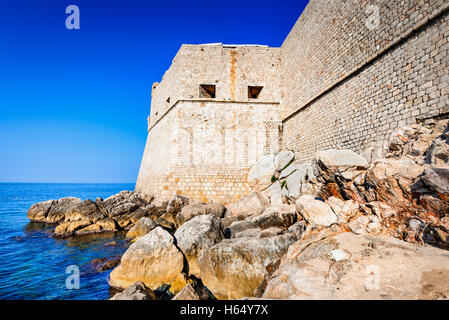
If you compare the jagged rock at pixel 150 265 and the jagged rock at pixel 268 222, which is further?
the jagged rock at pixel 268 222

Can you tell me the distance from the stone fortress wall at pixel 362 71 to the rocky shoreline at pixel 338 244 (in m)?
1.10

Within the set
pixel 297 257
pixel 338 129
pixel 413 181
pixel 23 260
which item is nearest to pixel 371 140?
pixel 338 129

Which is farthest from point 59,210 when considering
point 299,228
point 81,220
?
point 299,228

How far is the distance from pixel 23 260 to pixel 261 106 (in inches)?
495

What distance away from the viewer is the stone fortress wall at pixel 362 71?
19.1ft

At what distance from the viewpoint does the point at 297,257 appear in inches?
173

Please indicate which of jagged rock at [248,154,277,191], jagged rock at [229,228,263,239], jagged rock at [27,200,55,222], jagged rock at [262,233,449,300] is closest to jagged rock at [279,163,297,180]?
jagged rock at [248,154,277,191]

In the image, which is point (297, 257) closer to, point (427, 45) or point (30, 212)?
point (427, 45)

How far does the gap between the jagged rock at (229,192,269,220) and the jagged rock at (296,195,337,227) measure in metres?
3.29

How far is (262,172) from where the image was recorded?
12.7 metres

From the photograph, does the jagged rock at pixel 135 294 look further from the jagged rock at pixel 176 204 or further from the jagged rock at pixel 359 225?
the jagged rock at pixel 176 204

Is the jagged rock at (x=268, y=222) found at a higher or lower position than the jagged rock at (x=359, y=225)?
lower

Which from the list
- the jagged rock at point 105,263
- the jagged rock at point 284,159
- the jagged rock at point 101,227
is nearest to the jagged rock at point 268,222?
the jagged rock at point 105,263

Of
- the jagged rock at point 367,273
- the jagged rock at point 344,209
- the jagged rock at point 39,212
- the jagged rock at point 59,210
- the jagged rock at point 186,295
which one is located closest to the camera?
the jagged rock at point 367,273
